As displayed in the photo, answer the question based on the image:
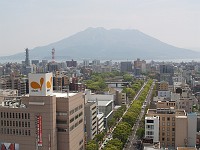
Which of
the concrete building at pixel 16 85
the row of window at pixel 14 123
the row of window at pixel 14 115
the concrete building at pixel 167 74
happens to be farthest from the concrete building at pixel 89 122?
the concrete building at pixel 167 74

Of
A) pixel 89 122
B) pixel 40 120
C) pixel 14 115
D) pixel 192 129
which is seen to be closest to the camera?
pixel 40 120

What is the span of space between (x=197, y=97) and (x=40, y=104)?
1494 inches

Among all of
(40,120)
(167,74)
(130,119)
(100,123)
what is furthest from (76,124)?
(167,74)

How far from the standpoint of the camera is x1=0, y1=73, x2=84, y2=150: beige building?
68.9 feet

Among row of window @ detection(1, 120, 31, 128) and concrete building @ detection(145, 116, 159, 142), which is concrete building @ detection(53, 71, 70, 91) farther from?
row of window @ detection(1, 120, 31, 128)

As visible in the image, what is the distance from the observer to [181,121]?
96.4 ft

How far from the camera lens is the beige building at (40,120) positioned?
68.9 feet

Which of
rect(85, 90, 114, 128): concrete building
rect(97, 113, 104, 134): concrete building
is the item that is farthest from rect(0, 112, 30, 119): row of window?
rect(85, 90, 114, 128): concrete building

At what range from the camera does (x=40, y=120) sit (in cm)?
2103

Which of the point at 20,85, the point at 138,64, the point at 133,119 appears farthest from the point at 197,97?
the point at 138,64

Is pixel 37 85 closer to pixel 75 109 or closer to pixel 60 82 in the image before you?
pixel 75 109

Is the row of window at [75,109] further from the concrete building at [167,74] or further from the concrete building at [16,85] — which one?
the concrete building at [167,74]

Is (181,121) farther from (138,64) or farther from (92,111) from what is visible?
(138,64)

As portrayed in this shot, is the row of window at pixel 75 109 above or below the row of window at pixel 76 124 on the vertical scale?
above
